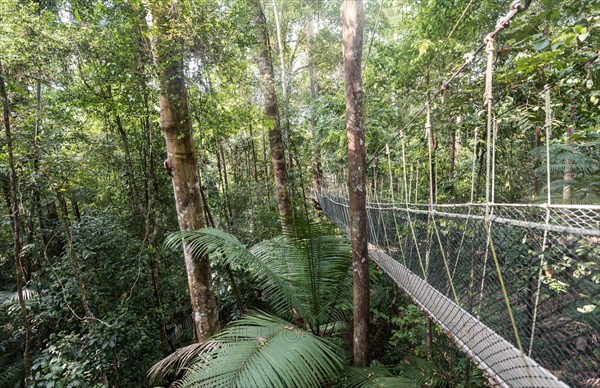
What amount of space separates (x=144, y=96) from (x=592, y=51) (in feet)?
8.84

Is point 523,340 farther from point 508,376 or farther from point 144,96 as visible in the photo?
point 144,96

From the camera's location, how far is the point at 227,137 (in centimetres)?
284

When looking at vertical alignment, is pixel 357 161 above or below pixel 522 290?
above

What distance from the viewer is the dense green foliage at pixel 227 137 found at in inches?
61.4

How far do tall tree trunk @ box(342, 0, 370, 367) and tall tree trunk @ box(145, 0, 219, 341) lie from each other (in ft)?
3.50

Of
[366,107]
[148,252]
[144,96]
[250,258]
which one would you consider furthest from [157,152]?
[250,258]

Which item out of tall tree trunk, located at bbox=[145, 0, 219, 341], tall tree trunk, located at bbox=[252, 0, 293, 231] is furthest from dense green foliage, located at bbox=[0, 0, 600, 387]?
tall tree trunk, located at bbox=[252, 0, 293, 231]

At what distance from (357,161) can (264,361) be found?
957 mm

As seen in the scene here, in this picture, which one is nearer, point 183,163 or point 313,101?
point 183,163

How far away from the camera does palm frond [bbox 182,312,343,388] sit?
113 centimetres

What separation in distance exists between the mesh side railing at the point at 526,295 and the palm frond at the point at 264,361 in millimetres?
557

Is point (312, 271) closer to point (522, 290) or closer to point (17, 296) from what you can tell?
point (522, 290)

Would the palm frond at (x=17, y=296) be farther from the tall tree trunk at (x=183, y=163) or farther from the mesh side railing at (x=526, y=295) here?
the mesh side railing at (x=526, y=295)

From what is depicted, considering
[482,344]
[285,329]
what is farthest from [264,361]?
[482,344]
